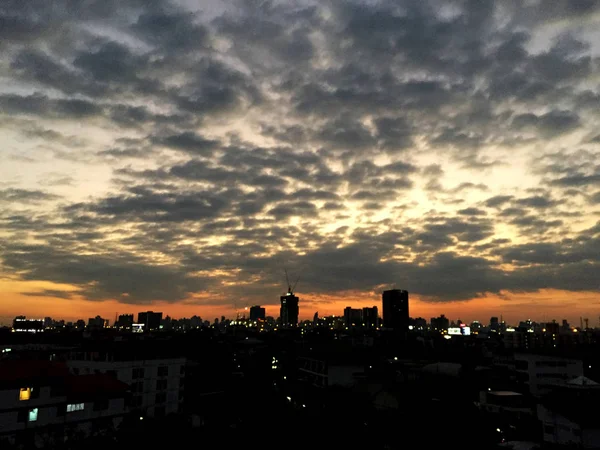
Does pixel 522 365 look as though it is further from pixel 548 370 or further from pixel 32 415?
pixel 32 415

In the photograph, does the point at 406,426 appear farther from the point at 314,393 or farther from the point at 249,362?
the point at 249,362

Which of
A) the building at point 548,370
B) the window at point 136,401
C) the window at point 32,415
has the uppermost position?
the building at point 548,370

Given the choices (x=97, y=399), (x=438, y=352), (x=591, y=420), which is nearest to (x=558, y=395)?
(x=591, y=420)

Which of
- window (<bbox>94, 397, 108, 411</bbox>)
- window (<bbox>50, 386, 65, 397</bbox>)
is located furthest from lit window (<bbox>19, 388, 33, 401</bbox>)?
window (<bbox>94, 397, 108, 411</bbox>)

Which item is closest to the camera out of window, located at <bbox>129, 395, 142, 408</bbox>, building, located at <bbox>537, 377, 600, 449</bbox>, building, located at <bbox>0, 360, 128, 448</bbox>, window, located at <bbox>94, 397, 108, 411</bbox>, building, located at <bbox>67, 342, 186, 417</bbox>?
building, located at <bbox>537, 377, 600, 449</bbox>

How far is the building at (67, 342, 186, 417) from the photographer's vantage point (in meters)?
54.3

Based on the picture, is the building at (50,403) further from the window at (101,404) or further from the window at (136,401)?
the window at (136,401)

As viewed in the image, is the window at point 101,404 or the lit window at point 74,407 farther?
the window at point 101,404

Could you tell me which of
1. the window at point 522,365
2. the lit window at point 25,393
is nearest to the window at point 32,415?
the lit window at point 25,393

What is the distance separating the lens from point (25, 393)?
3981 cm

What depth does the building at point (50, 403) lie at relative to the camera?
3872 cm

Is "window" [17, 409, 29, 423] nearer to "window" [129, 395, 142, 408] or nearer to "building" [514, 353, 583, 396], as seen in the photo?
"window" [129, 395, 142, 408]

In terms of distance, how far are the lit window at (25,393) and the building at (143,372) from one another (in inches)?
547

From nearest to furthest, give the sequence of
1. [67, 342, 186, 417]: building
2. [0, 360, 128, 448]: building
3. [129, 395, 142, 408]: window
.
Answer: [0, 360, 128, 448]: building, [129, 395, 142, 408]: window, [67, 342, 186, 417]: building
